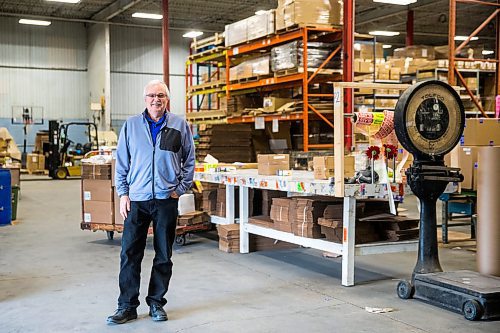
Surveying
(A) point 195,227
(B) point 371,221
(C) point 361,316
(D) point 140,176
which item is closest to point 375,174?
(B) point 371,221

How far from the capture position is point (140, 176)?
15.1 ft

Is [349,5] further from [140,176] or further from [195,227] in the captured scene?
[140,176]

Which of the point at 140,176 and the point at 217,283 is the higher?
the point at 140,176

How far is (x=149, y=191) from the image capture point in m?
4.57

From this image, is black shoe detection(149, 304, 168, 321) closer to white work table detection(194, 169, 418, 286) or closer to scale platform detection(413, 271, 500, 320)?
white work table detection(194, 169, 418, 286)

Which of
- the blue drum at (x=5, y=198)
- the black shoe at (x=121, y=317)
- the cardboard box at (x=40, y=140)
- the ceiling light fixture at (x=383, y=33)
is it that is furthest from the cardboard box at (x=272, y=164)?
the ceiling light fixture at (x=383, y=33)

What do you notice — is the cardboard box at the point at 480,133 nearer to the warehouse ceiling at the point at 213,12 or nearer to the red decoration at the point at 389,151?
the red decoration at the point at 389,151

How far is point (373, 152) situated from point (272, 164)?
1709 millimetres

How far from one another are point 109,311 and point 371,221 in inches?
105

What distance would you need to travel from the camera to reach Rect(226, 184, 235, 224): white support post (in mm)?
7805

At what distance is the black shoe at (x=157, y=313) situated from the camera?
464cm

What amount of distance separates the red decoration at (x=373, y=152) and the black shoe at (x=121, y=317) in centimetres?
246

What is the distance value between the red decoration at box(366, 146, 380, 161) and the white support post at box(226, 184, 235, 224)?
2662mm

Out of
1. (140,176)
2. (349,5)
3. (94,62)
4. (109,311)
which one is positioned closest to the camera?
(140,176)
